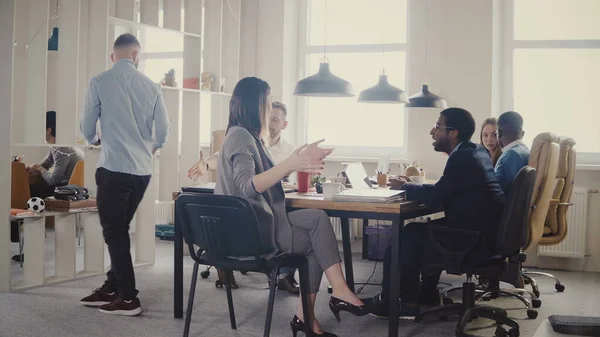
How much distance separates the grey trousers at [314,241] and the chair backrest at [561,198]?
7.13 feet

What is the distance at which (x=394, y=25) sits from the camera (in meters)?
6.86

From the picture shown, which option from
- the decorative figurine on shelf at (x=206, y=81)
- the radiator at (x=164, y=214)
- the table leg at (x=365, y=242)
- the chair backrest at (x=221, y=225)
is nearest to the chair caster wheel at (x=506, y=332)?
the chair backrest at (x=221, y=225)

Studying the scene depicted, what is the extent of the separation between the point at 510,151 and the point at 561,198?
70cm

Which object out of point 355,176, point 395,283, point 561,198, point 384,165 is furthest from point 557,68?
point 395,283

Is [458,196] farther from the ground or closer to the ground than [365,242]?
farther from the ground

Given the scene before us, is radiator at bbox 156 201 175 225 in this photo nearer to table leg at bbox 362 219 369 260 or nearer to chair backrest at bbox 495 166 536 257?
table leg at bbox 362 219 369 260

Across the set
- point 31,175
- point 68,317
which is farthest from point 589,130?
point 31,175

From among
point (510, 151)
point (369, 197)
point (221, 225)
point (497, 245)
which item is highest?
point (510, 151)

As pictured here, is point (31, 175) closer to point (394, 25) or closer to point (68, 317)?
point (68, 317)

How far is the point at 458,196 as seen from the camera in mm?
3508

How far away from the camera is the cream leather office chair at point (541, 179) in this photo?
4.35 m

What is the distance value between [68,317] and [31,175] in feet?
Result: 9.30

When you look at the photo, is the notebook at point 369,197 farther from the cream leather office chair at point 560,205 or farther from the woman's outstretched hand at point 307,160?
the cream leather office chair at point 560,205

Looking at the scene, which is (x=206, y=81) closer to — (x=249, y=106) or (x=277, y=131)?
(x=277, y=131)
